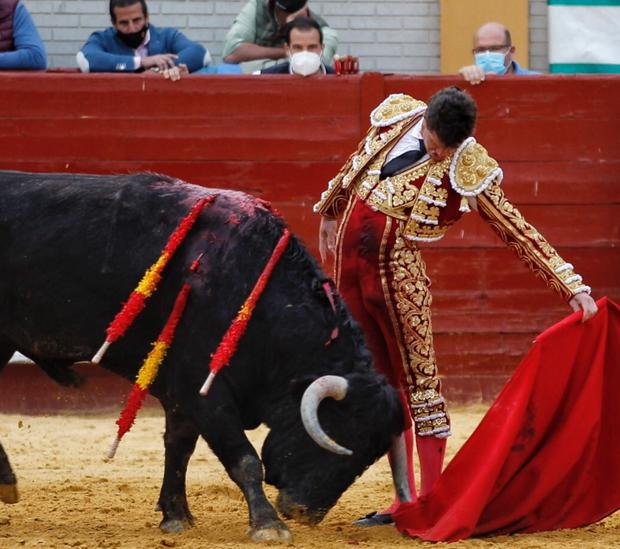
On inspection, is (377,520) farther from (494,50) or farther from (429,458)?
(494,50)

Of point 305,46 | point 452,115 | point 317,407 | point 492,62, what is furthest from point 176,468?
point 492,62

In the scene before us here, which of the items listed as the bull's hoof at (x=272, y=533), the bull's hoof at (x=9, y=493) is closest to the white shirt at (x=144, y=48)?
the bull's hoof at (x=9, y=493)

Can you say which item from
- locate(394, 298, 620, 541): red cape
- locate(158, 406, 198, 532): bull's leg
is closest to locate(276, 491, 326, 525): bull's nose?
locate(394, 298, 620, 541): red cape

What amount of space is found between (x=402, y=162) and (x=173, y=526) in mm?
1324

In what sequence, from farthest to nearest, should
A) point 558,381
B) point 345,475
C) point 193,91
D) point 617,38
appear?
1. point 617,38
2. point 193,91
3. point 558,381
4. point 345,475

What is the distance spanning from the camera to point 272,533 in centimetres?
441

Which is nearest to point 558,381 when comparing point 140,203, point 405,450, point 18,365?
point 405,450

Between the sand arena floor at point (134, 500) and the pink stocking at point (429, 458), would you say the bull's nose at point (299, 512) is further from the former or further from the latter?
the pink stocking at point (429, 458)

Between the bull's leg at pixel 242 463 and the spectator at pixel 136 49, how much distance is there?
2.87m

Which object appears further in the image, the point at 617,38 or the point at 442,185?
the point at 617,38

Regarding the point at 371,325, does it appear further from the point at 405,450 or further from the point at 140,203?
the point at 140,203

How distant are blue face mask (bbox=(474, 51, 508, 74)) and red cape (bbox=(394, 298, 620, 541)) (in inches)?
112

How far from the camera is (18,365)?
A: 23.4ft

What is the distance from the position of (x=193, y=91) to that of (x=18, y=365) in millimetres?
1510
